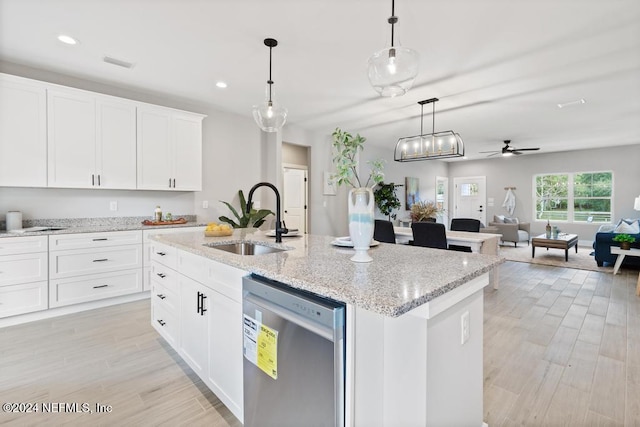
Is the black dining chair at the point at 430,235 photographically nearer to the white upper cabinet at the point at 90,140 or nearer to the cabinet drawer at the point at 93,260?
the cabinet drawer at the point at 93,260

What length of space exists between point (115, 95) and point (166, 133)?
714mm

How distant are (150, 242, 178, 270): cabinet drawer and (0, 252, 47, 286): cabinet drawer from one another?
142 centimetres

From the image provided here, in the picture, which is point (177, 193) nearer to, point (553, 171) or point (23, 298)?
point (23, 298)

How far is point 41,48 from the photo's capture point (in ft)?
9.34

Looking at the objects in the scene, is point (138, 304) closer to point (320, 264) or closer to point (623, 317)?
point (320, 264)

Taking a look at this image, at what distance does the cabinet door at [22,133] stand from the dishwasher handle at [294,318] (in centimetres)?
324

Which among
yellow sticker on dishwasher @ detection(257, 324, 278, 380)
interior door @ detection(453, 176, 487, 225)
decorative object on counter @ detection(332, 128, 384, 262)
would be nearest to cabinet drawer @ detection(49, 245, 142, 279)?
yellow sticker on dishwasher @ detection(257, 324, 278, 380)

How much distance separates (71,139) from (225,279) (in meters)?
3.06

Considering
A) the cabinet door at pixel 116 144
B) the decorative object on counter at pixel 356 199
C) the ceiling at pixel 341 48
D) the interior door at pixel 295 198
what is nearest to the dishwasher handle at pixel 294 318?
the decorative object on counter at pixel 356 199

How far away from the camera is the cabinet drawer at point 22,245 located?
9.16 ft

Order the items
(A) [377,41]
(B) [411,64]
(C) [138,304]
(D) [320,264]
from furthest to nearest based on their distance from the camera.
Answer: (C) [138,304]
(A) [377,41]
(B) [411,64]
(D) [320,264]

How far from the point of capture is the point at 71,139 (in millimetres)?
3312

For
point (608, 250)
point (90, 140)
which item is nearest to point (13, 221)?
point (90, 140)

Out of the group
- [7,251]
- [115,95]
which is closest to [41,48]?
[115,95]
